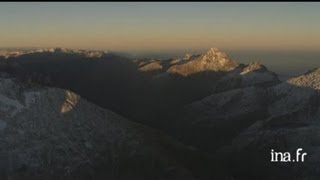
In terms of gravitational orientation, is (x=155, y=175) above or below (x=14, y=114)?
below

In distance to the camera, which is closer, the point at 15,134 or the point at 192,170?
the point at 15,134

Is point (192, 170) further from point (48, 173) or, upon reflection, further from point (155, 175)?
point (48, 173)

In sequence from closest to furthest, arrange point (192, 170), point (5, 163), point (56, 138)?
1. point (5, 163)
2. point (56, 138)
3. point (192, 170)

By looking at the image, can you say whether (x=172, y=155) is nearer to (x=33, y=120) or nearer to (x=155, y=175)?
(x=155, y=175)

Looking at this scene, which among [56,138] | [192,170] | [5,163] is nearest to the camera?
[5,163]

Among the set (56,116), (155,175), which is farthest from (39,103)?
(155,175)

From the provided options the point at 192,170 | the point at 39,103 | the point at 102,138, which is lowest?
the point at 192,170
